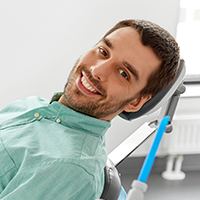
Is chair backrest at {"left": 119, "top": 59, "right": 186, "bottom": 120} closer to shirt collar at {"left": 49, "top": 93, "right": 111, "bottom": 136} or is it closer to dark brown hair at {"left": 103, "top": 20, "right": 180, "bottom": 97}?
dark brown hair at {"left": 103, "top": 20, "right": 180, "bottom": 97}

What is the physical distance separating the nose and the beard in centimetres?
2

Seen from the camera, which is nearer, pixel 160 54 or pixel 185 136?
pixel 160 54

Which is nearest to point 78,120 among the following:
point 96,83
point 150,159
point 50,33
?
point 96,83

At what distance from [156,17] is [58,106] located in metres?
1.33

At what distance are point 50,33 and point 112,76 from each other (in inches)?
44.8

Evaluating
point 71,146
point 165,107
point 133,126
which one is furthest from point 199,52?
point 71,146

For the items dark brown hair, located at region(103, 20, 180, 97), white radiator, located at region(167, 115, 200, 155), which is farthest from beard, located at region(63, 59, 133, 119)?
white radiator, located at region(167, 115, 200, 155)

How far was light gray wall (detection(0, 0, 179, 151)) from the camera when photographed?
2225 mm

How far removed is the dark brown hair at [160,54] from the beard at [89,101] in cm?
10

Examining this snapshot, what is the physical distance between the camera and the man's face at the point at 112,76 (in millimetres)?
1233

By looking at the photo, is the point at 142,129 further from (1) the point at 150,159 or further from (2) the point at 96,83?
(1) the point at 150,159

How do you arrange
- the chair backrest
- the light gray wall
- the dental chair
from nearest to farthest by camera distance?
the dental chair < the chair backrest < the light gray wall

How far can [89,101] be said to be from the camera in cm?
124

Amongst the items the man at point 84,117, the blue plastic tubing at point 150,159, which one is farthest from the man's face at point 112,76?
the blue plastic tubing at point 150,159
